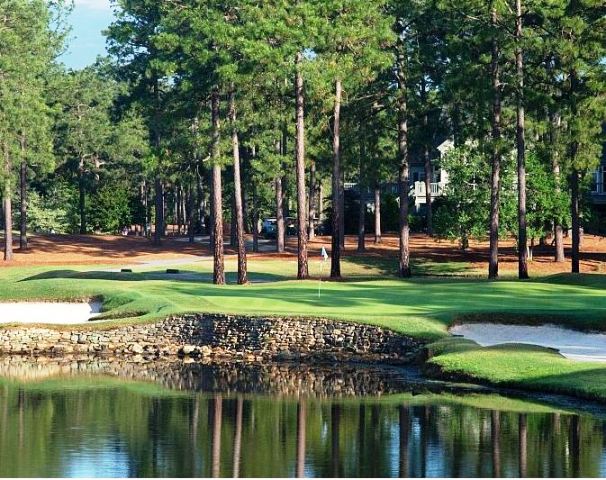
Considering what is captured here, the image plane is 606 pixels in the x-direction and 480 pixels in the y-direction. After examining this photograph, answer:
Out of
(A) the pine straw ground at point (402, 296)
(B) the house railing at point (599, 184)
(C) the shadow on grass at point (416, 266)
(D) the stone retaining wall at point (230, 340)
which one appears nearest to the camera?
(A) the pine straw ground at point (402, 296)

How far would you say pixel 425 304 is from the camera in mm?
47125

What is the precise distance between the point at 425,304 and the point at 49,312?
1343 cm

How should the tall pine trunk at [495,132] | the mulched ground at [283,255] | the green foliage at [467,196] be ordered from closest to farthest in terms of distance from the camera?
the tall pine trunk at [495,132], the green foliage at [467,196], the mulched ground at [283,255]

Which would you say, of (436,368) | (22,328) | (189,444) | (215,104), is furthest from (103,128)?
(189,444)

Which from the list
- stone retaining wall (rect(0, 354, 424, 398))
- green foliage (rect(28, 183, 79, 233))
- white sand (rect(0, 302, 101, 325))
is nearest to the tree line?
white sand (rect(0, 302, 101, 325))

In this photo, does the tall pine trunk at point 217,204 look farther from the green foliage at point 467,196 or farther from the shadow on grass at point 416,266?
the green foliage at point 467,196

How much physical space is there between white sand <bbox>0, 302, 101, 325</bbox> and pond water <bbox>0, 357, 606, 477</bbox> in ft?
27.1

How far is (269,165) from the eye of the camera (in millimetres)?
66875

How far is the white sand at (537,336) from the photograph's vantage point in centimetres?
3856

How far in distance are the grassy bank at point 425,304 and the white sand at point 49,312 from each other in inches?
30.3

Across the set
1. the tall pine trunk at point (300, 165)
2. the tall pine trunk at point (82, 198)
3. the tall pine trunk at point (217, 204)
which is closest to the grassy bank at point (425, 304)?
the tall pine trunk at point (217, 204)

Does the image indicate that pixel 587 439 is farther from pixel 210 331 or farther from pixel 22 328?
pixel 22 328

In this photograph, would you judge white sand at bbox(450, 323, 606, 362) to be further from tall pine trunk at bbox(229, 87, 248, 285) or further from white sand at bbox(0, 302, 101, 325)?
tall pine trunk at bbox(229, 87, 248, 285)

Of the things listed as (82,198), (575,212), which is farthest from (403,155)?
(82,198)
